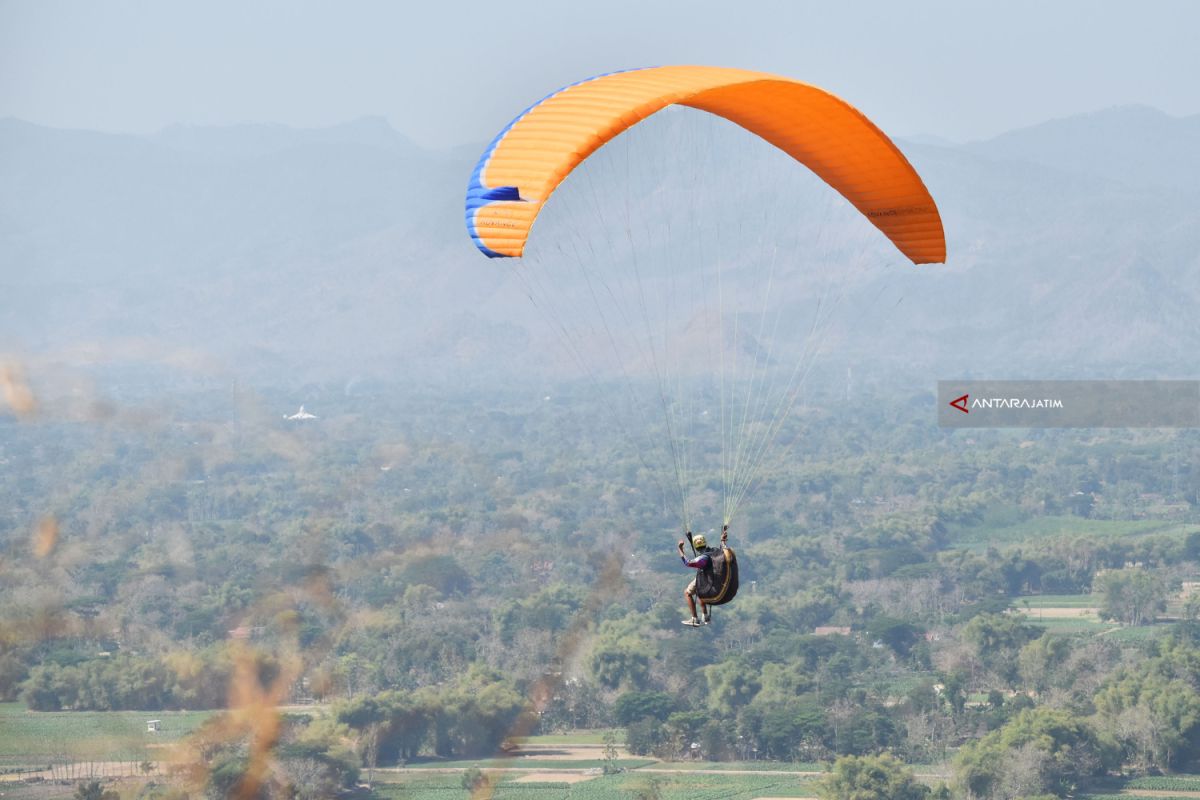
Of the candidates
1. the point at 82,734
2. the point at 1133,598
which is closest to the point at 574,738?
the point at 82,734

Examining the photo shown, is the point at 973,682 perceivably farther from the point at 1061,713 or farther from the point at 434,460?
the point at 434,460

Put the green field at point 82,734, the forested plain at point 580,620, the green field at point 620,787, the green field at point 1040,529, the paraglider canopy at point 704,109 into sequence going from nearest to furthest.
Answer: the paraglider canopy at point 704,109 → the green field at point 620,787 → the green field at point 82,734 → the forested plain at point 580,620 → the green field at point 1040,529

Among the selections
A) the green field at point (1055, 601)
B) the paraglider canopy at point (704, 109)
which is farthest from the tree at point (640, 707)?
the paraglider canopy at point (704, 109)

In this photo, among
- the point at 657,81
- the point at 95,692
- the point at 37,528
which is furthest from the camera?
the point at 37,528

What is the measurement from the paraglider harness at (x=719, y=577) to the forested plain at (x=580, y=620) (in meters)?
44.0

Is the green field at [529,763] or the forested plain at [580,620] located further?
the forested plain at [580,620]

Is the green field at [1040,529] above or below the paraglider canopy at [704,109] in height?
above

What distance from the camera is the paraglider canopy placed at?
27078mm

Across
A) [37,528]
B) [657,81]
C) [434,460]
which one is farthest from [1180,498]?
[657,81]

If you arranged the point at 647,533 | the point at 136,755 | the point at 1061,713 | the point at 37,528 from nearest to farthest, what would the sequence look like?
the point at 136,755 < the point at 1061,713 < the point at 37,528 < the point at 647,533

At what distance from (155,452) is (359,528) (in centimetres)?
3139

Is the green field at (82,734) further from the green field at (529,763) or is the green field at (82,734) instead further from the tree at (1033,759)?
the tree at (1033,759)

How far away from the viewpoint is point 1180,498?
176 metres

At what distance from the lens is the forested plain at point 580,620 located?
7762 centimetres
